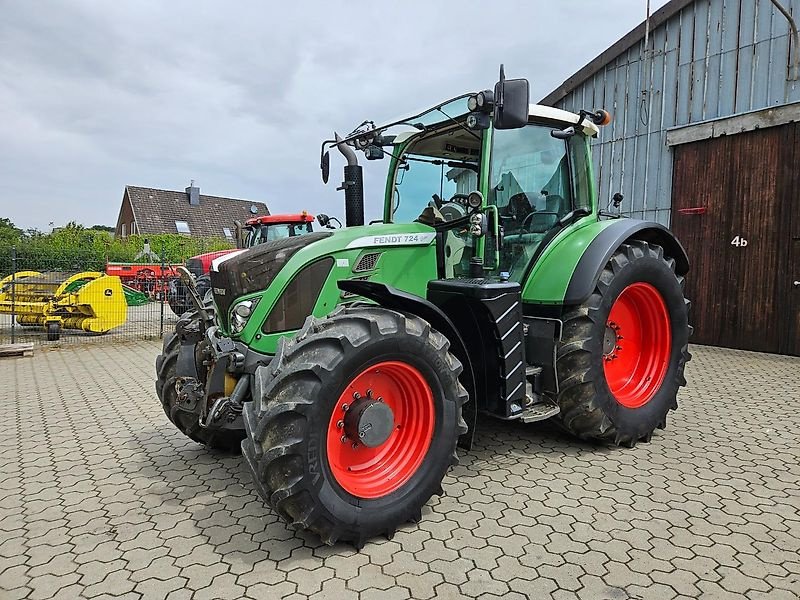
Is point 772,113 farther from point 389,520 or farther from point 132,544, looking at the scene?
point 132,544

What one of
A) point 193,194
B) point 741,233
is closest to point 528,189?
point 741,233

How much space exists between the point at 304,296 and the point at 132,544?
1583 mm

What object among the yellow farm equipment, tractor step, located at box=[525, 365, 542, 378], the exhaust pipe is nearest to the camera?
tractor step, located at box=[525, 365, 542, 378]

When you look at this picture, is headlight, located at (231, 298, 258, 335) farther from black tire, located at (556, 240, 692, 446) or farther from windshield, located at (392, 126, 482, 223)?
black tire, located at (556, 240, 692, 446)

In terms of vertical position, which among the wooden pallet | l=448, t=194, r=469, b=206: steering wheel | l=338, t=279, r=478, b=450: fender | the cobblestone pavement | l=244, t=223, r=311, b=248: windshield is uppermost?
l=448, t=194, r=469, b=206: steering wheel

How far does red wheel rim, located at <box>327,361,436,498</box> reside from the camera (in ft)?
9.99

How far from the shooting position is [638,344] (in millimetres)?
4910

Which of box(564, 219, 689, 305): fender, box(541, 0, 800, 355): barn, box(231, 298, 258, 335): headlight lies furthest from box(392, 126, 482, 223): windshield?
box(541, 0, 800, 355): barn

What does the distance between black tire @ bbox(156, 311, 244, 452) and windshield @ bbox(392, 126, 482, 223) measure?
1.77m

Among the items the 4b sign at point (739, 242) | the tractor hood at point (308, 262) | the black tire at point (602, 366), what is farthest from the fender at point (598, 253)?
the 4b sign at point (739, 242)

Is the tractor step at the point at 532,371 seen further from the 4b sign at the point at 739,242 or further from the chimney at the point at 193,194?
the chimney at the point at 193,194

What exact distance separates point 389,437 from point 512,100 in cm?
199

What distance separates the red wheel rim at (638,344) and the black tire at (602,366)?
0.08m

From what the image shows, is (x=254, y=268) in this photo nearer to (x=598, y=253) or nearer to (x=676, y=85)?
(x=598, y=253)
